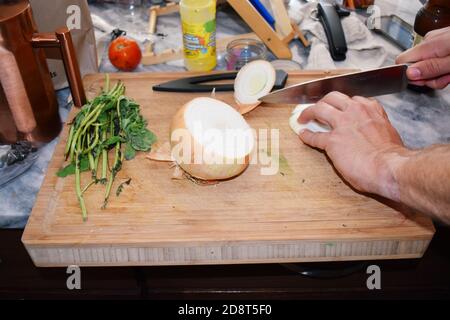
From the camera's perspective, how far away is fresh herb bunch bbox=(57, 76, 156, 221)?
1093 mm

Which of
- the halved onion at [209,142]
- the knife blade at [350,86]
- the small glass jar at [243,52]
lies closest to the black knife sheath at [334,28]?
the small glass jar at [243,52]

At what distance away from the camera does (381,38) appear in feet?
5.57

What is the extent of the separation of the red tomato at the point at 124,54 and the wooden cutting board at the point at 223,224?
1.79 feet

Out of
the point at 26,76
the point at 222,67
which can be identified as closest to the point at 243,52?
the point at 222,67

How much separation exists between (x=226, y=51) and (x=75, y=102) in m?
0.59

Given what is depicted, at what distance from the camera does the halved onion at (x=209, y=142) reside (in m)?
1.03

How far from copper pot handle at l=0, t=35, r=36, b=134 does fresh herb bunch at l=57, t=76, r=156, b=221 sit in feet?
0.36

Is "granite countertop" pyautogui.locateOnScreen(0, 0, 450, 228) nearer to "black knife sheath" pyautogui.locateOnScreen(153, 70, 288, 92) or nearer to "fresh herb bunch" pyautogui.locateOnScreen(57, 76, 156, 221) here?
"fresh herb bunch" pyautogui.locateOnScreen(57, 76, 156, 221)

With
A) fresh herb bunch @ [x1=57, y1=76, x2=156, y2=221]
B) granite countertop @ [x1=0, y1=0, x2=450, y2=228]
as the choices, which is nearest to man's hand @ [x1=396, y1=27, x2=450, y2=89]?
granite countertop @ [x1=0, y1=0, x2=450, y2=228]

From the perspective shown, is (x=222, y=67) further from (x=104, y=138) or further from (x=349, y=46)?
(x=104, y=138)

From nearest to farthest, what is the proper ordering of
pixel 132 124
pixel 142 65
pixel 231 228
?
pixel 231 228 → pixel 132 124 → pixel 142 65
